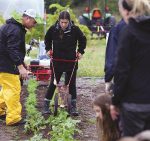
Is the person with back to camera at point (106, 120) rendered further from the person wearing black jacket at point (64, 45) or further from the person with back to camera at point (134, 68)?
the person wearing black jacket at point (64, 45)

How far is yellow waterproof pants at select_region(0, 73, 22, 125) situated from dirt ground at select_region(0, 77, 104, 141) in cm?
16

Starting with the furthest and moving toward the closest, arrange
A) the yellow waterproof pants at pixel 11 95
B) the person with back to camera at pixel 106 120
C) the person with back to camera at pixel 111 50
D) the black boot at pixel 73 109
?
the black boot at pixel 73 109 → the yellow waterproof pants at pixel 11 95 → the person with back to camera at pixel 111 50 → the person with back to camera at pixel 106 120

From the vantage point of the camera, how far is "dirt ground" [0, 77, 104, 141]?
7.61 meters

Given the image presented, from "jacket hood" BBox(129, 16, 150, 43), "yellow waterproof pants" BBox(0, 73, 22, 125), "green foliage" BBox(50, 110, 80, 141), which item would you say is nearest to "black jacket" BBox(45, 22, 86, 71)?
"yellow waterproof pants" BBox(0, 73, 22, 125)

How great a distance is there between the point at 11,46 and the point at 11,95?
2.69 ft

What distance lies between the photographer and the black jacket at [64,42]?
27.8 ft

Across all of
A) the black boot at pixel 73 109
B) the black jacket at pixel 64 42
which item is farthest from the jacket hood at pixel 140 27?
the black boot at pixel 73 109

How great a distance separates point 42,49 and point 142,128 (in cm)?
824

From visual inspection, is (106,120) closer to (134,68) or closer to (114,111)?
(114,111)

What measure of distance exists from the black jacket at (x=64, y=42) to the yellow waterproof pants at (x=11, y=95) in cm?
84

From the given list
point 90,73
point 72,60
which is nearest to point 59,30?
point 72,60

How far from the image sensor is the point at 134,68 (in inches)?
170

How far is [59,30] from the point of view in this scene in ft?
27.6

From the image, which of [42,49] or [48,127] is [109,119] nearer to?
[48,127]
